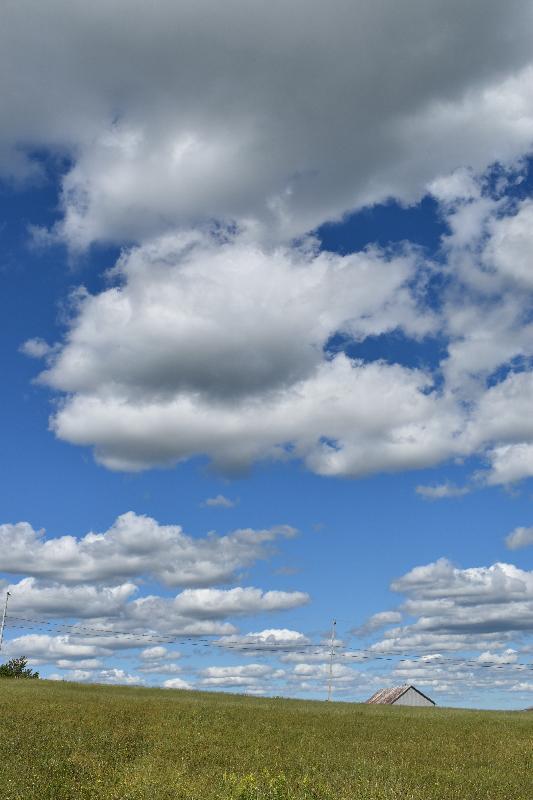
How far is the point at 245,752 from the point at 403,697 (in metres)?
74.8

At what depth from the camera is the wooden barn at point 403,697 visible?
3816 inches

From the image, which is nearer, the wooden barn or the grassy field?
the grassy field

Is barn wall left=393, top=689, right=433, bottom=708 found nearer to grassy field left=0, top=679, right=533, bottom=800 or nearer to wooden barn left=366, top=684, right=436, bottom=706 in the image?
wooden barn left=366, top=684, right=436, bottom=706

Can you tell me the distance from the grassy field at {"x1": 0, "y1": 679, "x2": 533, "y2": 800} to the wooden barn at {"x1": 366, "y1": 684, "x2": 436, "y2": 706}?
52307mm

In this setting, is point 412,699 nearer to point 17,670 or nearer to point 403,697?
point 403,697

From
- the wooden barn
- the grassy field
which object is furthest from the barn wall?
the grassy field

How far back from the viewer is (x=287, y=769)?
2688 centimetres

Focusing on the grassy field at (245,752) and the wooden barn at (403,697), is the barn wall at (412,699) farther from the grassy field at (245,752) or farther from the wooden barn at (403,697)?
the grassy field at (245,752)

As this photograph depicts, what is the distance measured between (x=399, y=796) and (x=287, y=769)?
6.46m

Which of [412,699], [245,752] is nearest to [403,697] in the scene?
[412,699]

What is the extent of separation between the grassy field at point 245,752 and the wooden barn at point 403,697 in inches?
2059

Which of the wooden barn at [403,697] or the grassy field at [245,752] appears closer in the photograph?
the grassy field at [245,752]

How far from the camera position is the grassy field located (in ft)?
73.8

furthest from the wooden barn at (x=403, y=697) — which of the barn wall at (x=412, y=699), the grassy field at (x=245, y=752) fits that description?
the grassy field at (x=245, y=752)
